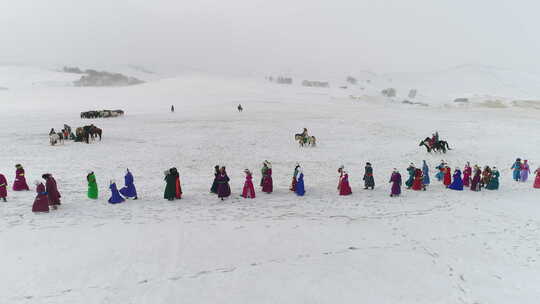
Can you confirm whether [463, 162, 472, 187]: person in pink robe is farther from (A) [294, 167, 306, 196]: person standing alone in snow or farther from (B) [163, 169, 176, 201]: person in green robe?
(B) [163, 169, 176, 201]: person in green robe

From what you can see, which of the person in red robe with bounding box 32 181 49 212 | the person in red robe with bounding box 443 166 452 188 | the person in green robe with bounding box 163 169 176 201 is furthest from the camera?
the person in red robe with bounding box 443 166 452 188

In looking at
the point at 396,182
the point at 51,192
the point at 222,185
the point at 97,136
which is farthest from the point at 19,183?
the point at 396,182

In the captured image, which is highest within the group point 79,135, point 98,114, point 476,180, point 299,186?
point 98,114

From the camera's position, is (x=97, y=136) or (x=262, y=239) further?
(x=97, y=136)

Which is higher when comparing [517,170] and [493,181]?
[517,170]

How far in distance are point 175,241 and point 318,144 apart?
18.6 meters

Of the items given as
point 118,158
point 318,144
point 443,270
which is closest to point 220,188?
point 443,270

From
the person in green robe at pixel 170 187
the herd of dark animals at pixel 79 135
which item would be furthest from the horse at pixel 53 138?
the person in green robe at pixel 170 187

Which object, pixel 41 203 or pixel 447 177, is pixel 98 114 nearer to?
pixel 41 203

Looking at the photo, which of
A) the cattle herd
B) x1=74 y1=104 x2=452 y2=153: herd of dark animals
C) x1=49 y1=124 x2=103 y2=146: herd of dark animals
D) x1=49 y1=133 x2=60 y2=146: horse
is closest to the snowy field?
x1=49 y1=133 x2=60 y2=146: horse

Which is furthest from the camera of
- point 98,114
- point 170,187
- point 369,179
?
point 98,114

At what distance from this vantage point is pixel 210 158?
21078 mm

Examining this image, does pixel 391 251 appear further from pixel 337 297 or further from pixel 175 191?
pixel 175 191

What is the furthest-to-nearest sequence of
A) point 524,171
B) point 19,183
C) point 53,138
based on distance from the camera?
1. point 53,138
2. point 524,171
3. point 19,183
